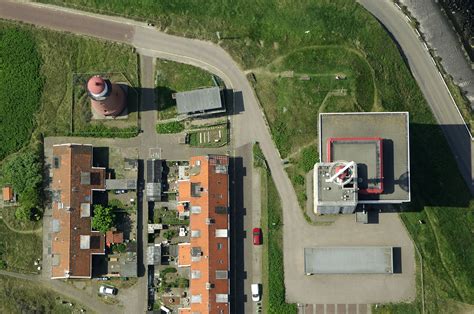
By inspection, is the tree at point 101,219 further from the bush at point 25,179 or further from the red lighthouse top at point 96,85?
the red lighthouse top at point 96,85

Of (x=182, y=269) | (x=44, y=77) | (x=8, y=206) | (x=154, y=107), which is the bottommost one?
(x=182, y=269)

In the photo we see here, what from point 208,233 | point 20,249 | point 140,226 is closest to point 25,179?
point 20,249

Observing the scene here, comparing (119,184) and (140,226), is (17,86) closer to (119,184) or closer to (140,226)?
(119,184)

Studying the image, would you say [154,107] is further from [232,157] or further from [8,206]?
[8,206]

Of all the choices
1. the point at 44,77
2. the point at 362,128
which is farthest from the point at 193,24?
the point at 362,128

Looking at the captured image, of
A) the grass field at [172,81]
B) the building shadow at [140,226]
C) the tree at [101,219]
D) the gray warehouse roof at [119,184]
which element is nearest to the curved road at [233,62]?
the grass field at [172,81]

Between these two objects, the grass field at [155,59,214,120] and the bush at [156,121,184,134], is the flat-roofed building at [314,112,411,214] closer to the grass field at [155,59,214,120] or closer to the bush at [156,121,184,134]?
the grass field at [155,59,214,120]
